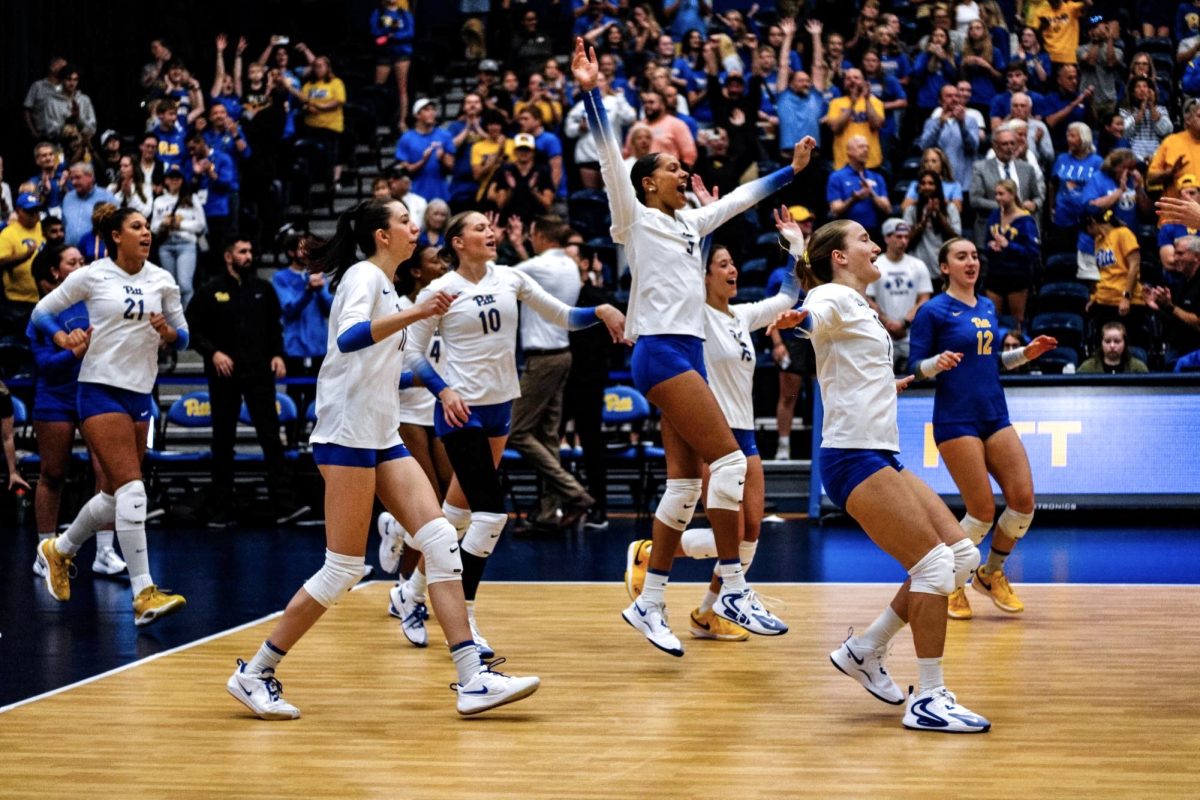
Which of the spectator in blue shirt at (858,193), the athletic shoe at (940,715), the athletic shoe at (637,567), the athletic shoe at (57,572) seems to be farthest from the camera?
the spectator in blue shirt at (858,193)

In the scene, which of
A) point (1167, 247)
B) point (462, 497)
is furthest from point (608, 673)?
point (1167, 247)

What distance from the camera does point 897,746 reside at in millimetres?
5348

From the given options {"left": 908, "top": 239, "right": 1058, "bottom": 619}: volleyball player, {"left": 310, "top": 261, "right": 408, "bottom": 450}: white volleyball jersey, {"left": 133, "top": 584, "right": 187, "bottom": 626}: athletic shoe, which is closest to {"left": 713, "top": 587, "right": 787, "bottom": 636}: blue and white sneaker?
{"left": 908, "top": 239, "right": 1058, "bottom": 619}: volleyball player

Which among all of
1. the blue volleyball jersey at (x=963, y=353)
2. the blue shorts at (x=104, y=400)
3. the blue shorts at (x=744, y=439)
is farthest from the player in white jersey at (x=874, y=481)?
the blue shorts at (x=104, y=400)

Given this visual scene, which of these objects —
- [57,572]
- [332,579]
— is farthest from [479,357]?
[57,572]

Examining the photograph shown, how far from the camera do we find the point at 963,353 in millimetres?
7945

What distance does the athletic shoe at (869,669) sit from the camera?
19.5 ft

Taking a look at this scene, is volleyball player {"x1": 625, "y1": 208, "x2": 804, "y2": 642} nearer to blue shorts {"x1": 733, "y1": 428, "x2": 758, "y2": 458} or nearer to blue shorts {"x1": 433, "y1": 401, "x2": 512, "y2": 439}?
blue shorts {"x1": 733, "y1": 428, "x2": 758, "y2": 458}

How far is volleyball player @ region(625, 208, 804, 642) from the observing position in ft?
25.2

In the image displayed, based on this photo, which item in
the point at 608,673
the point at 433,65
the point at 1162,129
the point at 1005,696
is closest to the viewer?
the point at 1005,696

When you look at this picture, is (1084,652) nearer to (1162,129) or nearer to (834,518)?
(834,518)

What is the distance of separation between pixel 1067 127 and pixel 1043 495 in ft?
A: 16.4

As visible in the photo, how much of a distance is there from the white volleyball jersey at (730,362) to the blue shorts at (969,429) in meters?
1.04

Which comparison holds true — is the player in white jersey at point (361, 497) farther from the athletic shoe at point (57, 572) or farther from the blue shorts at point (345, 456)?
the athletic shoe at point (57, 572)
